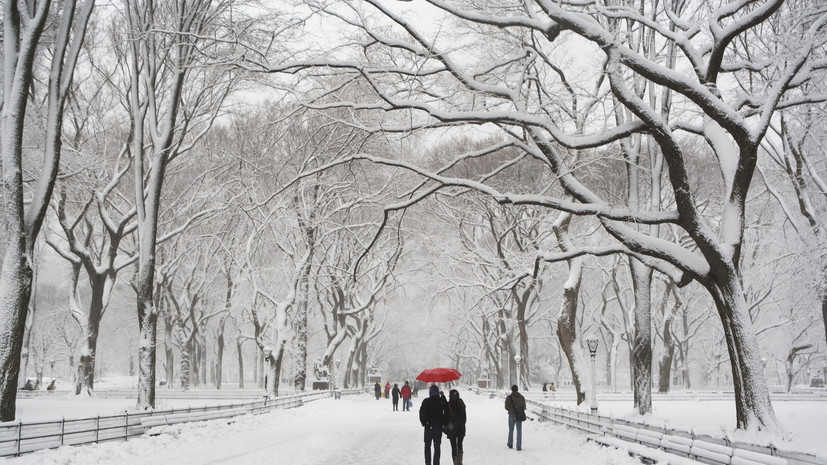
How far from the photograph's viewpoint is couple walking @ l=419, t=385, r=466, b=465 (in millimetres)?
12023

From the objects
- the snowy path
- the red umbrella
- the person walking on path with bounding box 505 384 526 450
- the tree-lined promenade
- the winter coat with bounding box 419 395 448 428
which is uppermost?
the tree-lined promenade

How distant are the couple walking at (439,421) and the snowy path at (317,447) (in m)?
1.05

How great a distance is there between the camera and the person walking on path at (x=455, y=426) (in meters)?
12.5

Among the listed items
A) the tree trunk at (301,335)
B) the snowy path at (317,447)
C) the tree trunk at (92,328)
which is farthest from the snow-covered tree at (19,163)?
the tree trunk at (301,335)

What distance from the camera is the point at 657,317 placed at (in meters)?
45.9

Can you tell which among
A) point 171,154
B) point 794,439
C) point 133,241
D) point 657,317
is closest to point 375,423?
point 171,154

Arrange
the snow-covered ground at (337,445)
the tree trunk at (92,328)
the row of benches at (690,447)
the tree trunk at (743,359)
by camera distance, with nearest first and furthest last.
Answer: the row of benches at (690,447)
the tree trunk at (743,359)
the snow-covered ground at (337,445)
the tree trunk at (92,328)

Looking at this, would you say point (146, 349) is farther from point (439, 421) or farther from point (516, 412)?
point (439, 421)

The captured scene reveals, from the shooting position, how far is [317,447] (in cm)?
1532

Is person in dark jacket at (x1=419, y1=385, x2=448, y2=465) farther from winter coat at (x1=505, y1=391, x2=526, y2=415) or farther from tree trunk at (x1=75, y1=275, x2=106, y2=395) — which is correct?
tree trunk at (x1=75, y1=275, x2=106, y2=395)

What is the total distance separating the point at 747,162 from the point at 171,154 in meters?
17.9

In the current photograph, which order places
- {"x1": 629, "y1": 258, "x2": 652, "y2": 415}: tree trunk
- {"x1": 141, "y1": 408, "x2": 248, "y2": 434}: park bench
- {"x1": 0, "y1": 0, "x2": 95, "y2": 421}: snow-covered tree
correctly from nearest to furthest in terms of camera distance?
{"x1": 0, "y1": 0, "x2": 95, "y2": 421}: snow-covered tree → {"x1": 141, "y1": 408, "x2": 248, "y2": 434}: park bench → {"x1": 629, "y1": 258, "x2": 652, "y2": 415}: tree trunk

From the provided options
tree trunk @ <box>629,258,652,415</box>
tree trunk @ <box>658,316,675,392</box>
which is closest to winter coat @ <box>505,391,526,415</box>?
tree trunk @ <box>629,258,652,415</box>

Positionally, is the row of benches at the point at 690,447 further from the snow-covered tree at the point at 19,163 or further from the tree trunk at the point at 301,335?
the tree trunk at the point at 301,335
